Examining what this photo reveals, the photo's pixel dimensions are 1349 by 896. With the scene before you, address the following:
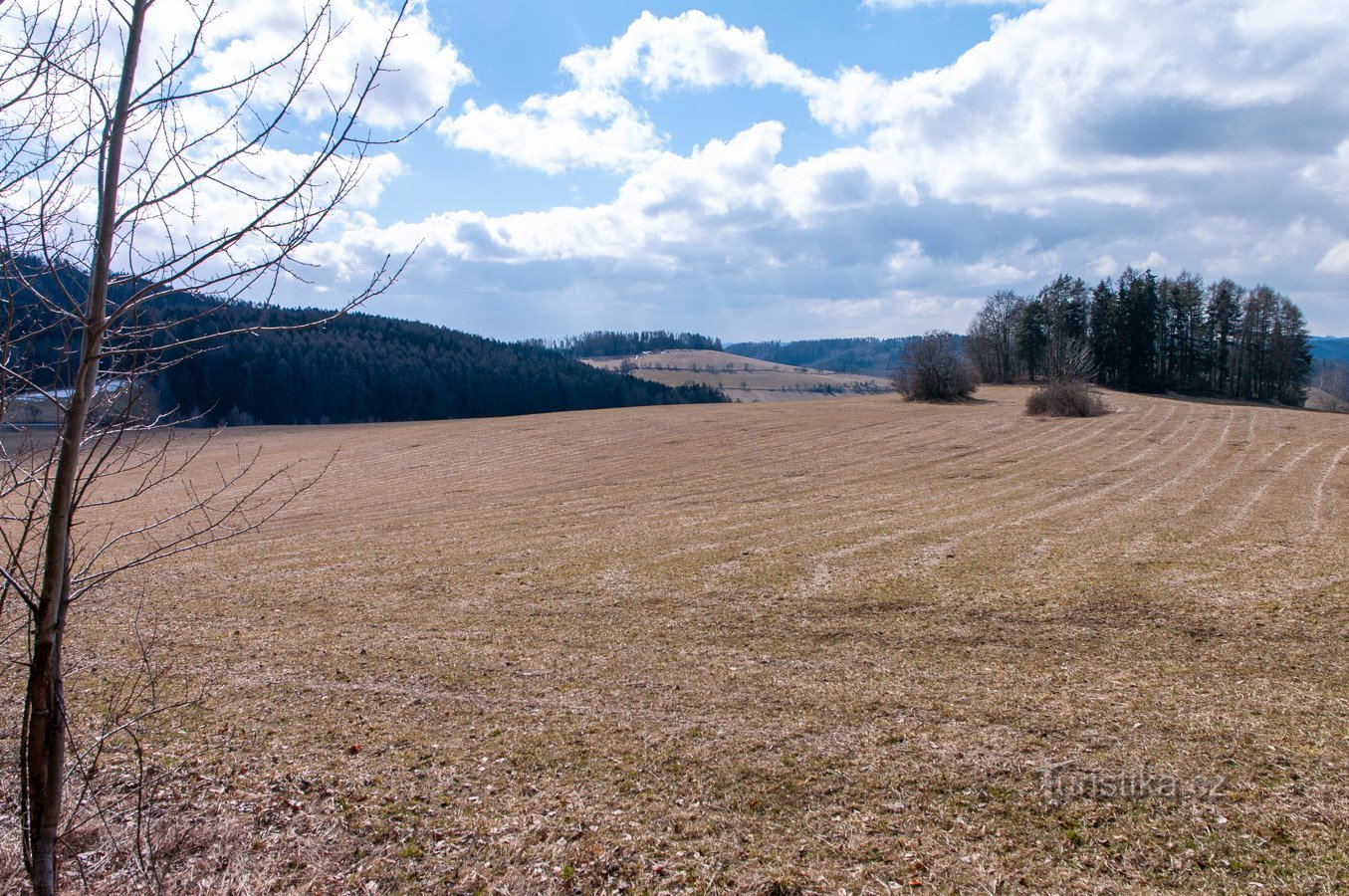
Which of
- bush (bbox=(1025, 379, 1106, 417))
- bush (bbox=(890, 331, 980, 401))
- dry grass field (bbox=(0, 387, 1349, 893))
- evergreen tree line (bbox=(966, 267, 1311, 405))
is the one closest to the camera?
dry grass field (bbox=(0, 387, 1349, 893))

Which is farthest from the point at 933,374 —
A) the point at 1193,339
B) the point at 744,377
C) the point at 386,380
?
the point at 744,377

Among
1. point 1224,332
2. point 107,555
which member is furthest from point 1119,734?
point 1224,332

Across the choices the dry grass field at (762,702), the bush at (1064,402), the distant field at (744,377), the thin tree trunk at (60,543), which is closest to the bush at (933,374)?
the bush at (1064,402)

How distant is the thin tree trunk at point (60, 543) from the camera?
2.89 meters

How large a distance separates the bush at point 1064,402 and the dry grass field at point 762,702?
2491 cm

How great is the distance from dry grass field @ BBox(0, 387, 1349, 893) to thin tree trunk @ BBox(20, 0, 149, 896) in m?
1.62

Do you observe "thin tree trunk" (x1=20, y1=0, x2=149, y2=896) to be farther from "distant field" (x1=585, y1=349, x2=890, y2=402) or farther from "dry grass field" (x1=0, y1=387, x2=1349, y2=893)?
"distant field" (x1=585, y1=349, x2=890, y2=402)

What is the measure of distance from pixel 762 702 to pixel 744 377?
141 metres

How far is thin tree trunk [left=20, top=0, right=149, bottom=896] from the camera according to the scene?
2891 millimetres

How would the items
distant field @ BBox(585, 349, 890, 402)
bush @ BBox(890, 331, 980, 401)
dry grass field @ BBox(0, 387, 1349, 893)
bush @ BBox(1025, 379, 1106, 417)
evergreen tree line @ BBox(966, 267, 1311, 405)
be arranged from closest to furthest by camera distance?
dry grass field @ BBox(0, 387, 1349, 893) < bush @ BBox(1025, 379, 1106, 417) < bush @ BBox(890, 331, 980, 401) < evergreen tree line @ BBox(966, 267, 1311, 405) < distant field @ BBox(585, 349, 890, 402)

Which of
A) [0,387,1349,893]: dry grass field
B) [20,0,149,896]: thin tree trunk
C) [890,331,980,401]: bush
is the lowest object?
[0,387,1349,893]: dry grass field

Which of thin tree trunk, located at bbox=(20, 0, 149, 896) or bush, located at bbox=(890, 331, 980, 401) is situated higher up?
bush, located at bbox=(890, 331, 980, 401)

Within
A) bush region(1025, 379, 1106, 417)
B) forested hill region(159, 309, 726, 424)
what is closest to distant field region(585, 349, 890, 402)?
forested hill region(159, 309, 726, 424)

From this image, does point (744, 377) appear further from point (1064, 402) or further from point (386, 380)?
point (1064, 402)
